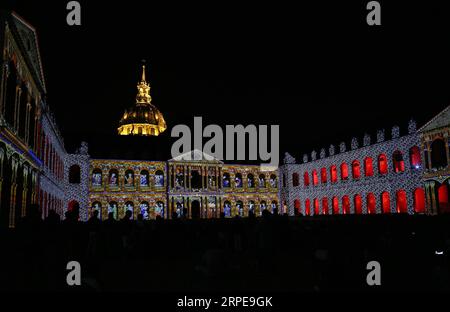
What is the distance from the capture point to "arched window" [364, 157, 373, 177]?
37750 mm

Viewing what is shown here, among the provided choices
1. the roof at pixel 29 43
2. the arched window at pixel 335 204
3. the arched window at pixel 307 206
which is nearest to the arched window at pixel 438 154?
the arched window at pixel 335 204

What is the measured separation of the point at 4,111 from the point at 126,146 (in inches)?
1302

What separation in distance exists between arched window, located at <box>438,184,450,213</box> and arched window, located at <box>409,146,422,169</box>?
2530 mm

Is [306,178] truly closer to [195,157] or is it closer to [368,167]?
[368,167]

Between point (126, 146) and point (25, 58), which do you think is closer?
point (25, 58)

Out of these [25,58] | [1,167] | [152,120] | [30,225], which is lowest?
[30,225]

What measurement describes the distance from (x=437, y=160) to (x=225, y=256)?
2879cm

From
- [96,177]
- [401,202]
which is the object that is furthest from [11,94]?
[401,202]

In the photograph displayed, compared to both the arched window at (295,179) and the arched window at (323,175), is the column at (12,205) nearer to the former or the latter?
the arched window at (323,175)

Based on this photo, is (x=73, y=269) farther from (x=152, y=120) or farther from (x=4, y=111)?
(x=152, y=120)

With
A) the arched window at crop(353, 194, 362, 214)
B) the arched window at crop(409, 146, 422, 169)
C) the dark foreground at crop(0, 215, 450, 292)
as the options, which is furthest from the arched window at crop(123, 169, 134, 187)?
the dark foreground at crop(0, 215, 450, 292)

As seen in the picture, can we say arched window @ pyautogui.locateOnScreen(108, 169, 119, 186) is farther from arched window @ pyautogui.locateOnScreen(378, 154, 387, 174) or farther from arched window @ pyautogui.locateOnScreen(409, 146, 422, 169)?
arched window @ pyautogui.locateOnScreen(409, 146, 422, 169)
